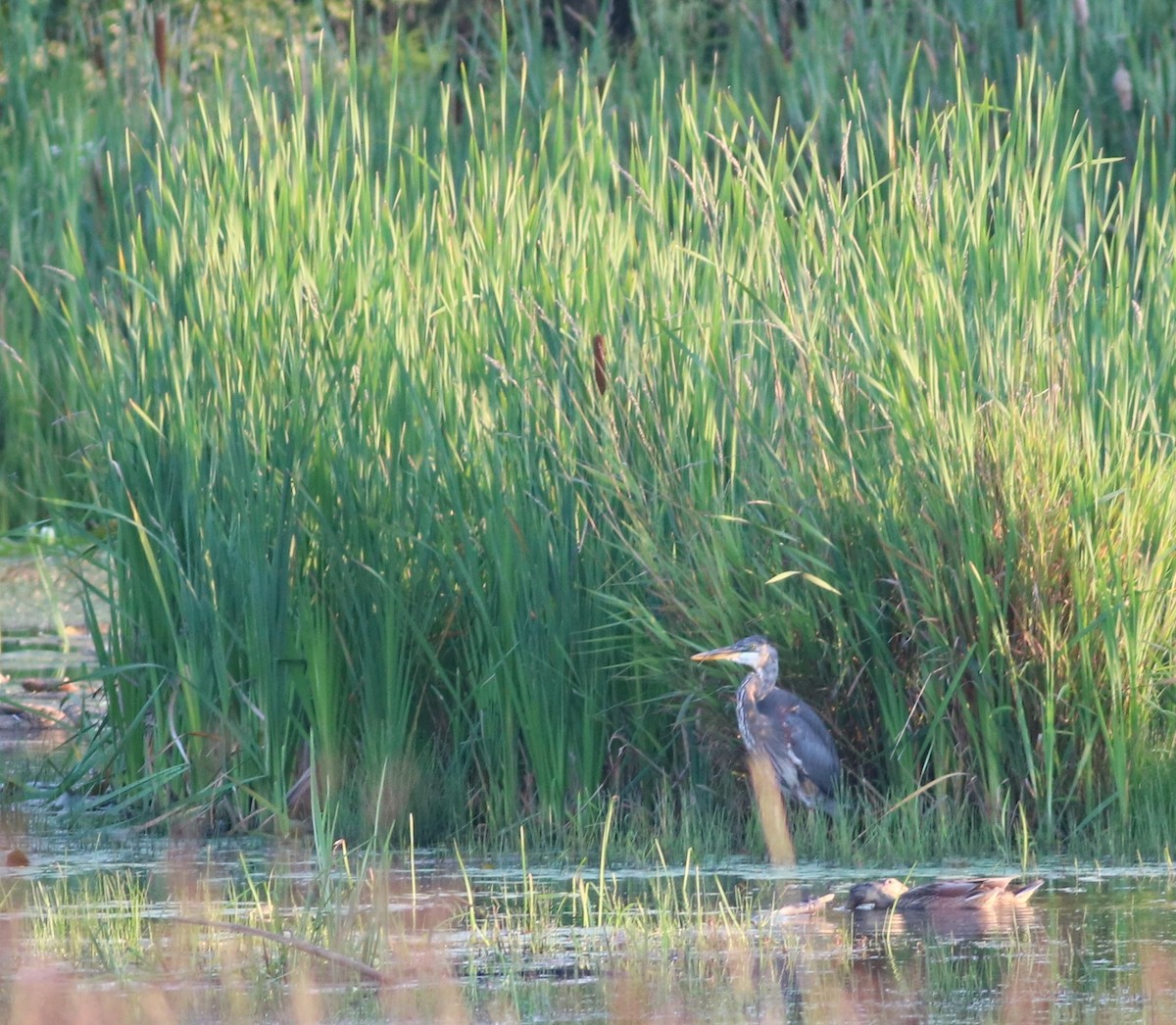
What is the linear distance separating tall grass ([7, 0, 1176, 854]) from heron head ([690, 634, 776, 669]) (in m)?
0.13

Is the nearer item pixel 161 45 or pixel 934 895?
pixel 934 895

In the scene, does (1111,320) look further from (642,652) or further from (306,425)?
(306,425)

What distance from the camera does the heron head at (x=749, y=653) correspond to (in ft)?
15.8

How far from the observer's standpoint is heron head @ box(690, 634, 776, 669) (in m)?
4.83

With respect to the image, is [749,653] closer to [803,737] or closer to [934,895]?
[803,737]

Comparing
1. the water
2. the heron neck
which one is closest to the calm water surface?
the water

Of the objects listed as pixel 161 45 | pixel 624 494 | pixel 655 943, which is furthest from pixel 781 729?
pixel 161 45

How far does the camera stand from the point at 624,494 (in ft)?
16.8

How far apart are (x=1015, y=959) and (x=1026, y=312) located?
175 centimetres

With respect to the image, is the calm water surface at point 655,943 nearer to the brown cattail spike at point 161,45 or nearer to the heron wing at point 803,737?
the heron wing at point 803,737

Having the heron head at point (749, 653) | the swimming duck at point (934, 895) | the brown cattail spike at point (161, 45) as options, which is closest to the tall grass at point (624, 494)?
the heron head at point (749, 653)

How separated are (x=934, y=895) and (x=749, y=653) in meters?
0.84

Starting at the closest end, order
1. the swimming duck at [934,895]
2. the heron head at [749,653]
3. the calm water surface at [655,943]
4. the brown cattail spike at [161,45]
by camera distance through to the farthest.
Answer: the calm water surface at [655,943] < the swimming duck at [934,895] < the heron head at [749,653] < the brown cattail spike at [161,45]

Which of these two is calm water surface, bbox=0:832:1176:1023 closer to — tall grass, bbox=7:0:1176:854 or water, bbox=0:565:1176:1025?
water, bbox=0:565:1176:1025
